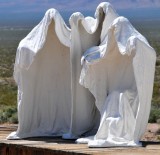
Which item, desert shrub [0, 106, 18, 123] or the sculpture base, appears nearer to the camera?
the sculpture base

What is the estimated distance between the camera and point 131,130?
13742mm

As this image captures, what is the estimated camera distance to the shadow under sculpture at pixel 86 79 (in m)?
13.6

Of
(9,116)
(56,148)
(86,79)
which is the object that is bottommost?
(56,148)

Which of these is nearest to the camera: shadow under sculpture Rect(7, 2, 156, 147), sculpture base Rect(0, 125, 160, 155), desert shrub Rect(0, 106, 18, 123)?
sculpture base Rect(0, 125, 160, 155)

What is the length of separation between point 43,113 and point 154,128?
22.1ft

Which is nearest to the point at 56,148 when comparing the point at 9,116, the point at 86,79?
the point at 86,79

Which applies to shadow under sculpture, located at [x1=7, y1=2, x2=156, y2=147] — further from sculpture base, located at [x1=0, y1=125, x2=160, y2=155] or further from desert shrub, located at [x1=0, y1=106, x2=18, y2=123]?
desert shrub, located at [x1=0, y1=106, x2=18, y2=123]

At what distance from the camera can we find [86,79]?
14547mm

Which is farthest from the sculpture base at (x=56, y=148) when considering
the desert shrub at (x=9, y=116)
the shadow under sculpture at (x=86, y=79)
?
the desert shrub at (x=9, y=116)

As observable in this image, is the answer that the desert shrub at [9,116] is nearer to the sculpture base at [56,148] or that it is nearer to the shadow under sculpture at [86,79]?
the shadow under sculpture at [86,79]

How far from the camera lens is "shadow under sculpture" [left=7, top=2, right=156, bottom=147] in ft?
44.8

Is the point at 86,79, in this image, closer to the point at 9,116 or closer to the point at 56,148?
the point at 56,148

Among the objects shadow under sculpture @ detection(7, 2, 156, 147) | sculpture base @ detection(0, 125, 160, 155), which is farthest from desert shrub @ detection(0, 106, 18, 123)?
sculpture base @ detection(0, 125, 160, 155)

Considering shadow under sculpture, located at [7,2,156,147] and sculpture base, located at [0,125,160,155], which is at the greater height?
shadow under sculpture, located at [7,2,156,147]
